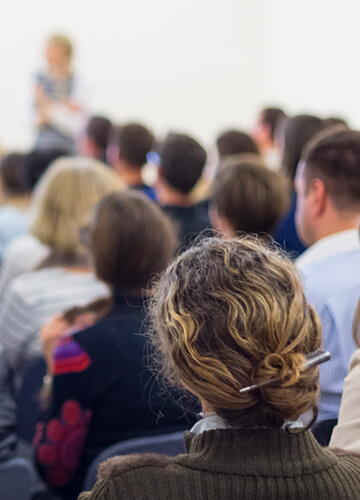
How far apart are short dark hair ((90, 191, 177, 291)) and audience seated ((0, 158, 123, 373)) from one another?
37 cm

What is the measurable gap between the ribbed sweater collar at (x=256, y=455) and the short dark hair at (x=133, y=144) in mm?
3028

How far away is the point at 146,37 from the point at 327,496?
27.1ft

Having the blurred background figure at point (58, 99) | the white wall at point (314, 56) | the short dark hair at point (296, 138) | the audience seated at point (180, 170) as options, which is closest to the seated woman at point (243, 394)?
the audience seated at point (180, 170)

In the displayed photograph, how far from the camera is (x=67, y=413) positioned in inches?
58.9

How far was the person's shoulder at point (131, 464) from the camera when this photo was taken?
827 mm

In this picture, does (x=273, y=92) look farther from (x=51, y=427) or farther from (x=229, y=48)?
(x=51, y=427)

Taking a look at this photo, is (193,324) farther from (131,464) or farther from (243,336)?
(131,464)

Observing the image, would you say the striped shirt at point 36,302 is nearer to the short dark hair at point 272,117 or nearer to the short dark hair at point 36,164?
the short dark hair at point 36,164

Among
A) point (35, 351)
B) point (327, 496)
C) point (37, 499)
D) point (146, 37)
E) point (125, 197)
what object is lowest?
point (37, 499)

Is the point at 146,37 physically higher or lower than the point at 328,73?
higher

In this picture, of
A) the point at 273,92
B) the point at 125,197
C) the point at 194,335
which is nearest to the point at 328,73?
the point at 273,92

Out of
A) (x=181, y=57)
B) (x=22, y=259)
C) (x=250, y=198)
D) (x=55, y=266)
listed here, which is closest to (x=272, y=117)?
(x=250, y=198)

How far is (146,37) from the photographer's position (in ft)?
27.5

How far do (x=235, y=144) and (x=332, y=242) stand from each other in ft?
6.77
